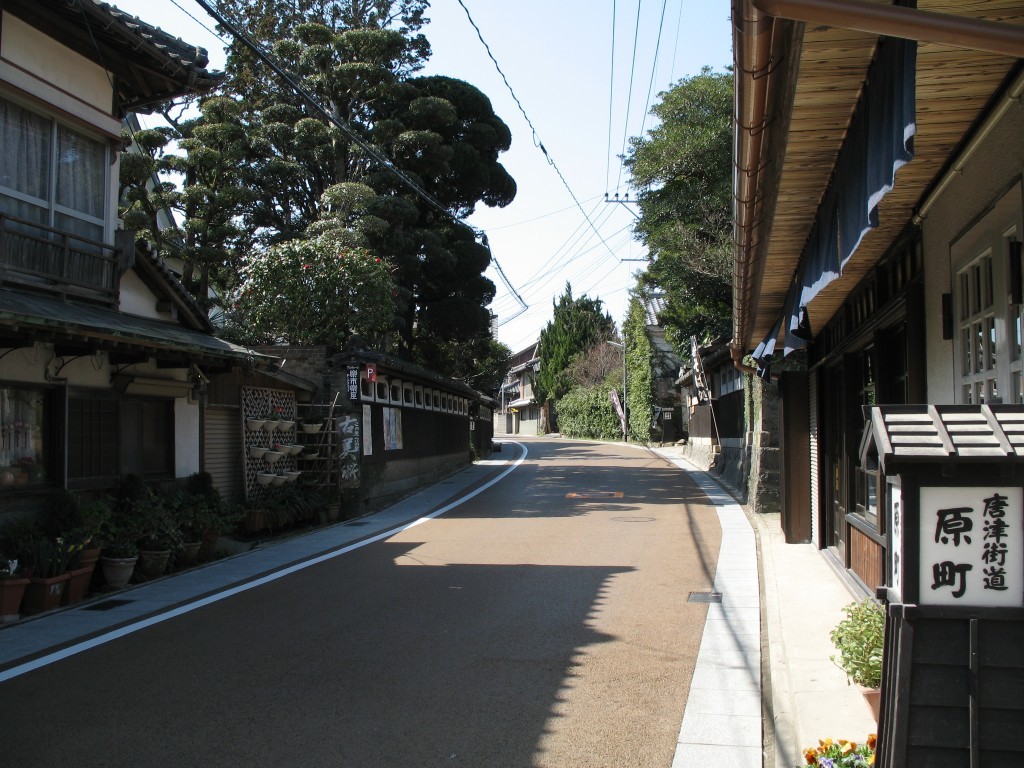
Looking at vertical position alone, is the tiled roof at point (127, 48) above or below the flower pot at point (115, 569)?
above

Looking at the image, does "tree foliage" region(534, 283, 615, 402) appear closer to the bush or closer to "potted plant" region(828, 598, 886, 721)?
the bush

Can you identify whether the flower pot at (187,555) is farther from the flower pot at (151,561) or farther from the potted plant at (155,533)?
the flower pot at (151,561)

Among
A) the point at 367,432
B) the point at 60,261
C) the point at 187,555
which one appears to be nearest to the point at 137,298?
the point at 60,261

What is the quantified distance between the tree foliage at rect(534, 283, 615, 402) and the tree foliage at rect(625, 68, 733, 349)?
4061 cm

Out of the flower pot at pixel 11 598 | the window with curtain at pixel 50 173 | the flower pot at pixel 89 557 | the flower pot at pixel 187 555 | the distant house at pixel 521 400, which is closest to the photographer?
the flower pot at pixel 11 598

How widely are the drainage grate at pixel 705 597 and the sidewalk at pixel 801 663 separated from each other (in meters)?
0.14

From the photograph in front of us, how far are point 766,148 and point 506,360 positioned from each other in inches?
1633

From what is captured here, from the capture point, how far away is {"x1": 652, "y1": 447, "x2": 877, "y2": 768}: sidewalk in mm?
5047

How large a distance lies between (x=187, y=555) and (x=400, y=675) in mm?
6290

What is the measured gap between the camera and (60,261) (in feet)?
35.4

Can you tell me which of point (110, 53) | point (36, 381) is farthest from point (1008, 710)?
point (110, 53)

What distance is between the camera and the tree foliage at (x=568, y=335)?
214ft

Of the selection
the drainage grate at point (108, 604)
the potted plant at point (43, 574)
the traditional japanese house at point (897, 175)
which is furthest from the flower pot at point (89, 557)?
the traditional japanese house at point (897, 175)

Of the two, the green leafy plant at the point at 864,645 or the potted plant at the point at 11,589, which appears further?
the potted plant at the point at 11,589
